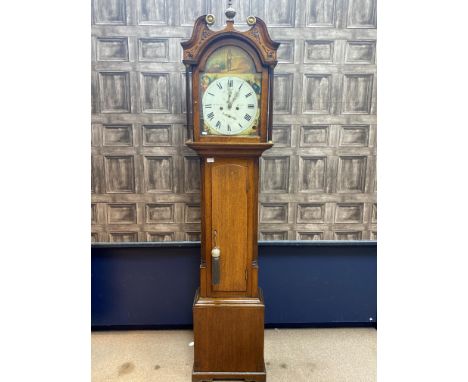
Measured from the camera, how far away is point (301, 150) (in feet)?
6.85

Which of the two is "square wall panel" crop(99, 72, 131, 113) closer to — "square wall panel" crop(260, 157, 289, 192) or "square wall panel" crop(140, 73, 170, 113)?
"square wall panel" crop(140, 73, 170, 113)

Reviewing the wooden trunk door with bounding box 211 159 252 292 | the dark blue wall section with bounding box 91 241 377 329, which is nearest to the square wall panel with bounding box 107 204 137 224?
the dark blue wall section with bounding box 91 241 377 329

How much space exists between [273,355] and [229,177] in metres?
1.11

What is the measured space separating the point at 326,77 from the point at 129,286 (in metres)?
1.83

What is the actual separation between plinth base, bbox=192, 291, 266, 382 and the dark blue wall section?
491 mm

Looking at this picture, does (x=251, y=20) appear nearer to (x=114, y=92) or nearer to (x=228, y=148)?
(x=228, y=148)

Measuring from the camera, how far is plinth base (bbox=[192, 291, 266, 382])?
5.48 feet

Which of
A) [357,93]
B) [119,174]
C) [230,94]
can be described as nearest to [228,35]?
[230,94]

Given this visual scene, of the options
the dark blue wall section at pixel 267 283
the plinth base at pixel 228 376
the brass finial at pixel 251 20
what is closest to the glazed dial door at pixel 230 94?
the brass finial at pixel 251 20

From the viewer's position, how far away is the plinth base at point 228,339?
167 centimetres

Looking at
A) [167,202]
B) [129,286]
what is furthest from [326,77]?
[129,286]

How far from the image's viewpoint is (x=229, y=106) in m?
1.59

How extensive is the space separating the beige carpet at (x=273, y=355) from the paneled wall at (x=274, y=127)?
63cm
